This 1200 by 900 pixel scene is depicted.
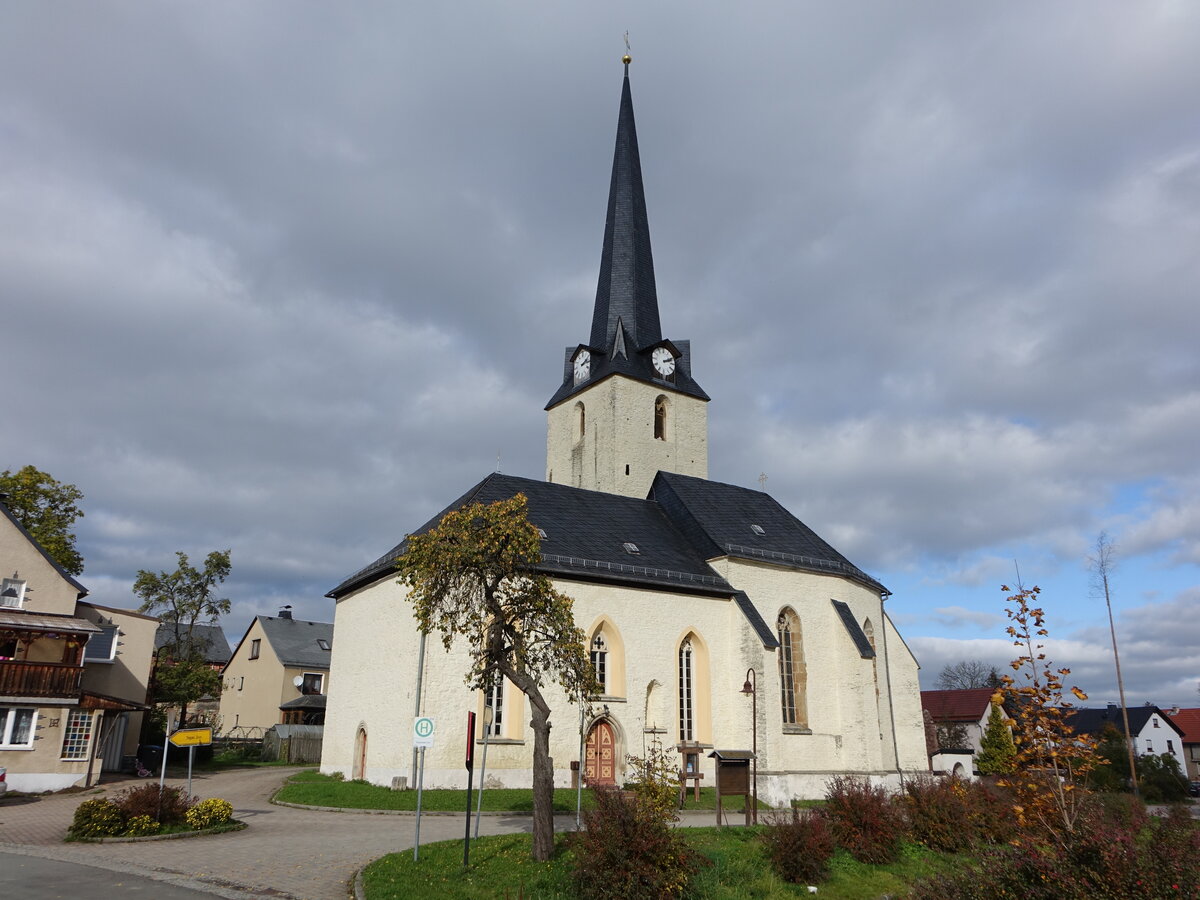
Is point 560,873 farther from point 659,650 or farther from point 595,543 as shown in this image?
point 595,543

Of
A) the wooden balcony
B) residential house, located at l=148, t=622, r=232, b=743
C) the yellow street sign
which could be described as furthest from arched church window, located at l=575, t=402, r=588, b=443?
the yellow street sign

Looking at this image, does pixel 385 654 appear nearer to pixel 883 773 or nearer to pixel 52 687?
pixel 52 687

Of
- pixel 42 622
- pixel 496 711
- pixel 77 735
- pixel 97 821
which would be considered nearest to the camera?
pixel 97 821

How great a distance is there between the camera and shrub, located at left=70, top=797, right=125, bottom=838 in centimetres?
1464

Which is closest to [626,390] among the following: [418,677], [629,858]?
[418,677]

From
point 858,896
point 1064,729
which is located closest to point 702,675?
point 858,896

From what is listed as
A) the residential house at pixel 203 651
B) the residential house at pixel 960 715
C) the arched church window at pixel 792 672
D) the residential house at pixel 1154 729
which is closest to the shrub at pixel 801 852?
the arched church window at pixel 792 672

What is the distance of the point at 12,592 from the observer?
25344mm

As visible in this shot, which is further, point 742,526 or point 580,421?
point 580,421

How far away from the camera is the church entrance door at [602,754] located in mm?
23750

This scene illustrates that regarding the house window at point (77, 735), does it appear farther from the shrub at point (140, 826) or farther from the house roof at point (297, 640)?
the house roof at point (297, 640)

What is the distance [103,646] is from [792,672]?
25013 millimetres

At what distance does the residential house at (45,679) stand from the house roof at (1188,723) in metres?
82.6

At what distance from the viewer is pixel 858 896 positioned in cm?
1253
